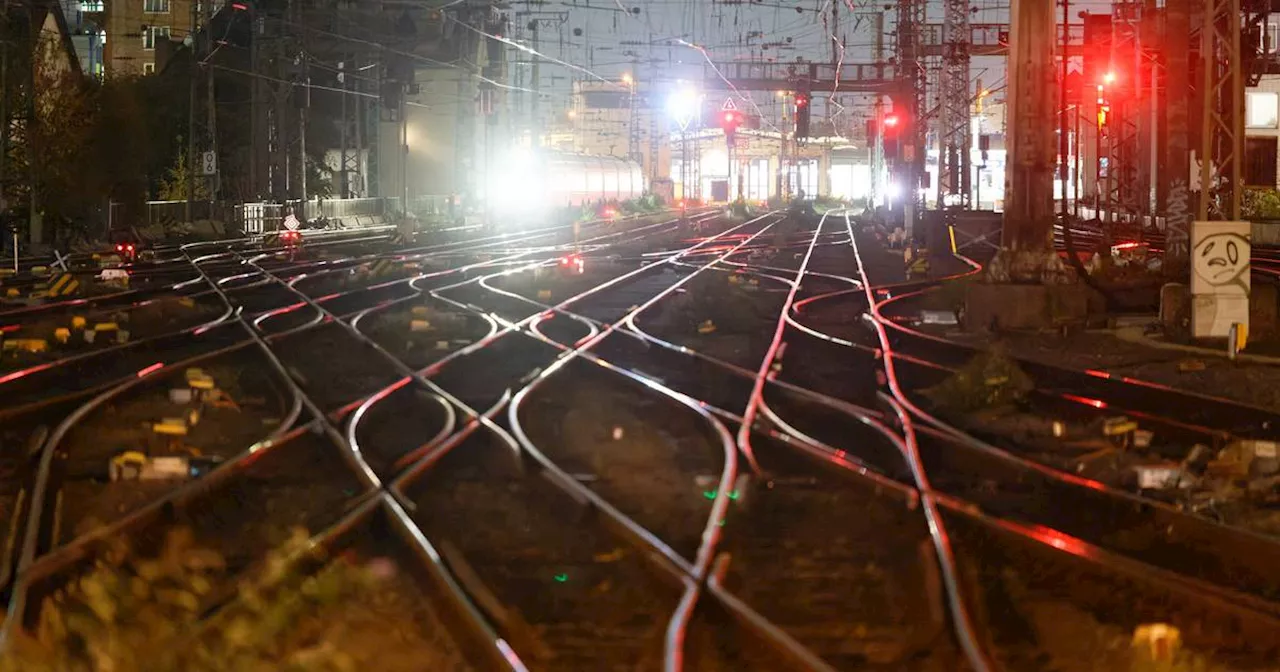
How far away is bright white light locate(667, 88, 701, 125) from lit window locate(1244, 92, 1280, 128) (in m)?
25.6

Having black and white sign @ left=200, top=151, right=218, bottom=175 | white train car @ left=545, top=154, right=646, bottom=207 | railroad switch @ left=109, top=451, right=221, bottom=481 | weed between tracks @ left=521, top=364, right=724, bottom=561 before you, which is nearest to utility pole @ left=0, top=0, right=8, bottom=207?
black and white sign @ left=200, top=151, right=218, bottom=175

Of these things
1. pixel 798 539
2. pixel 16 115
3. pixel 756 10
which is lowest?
pixel 798 539

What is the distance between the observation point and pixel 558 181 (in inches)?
3529

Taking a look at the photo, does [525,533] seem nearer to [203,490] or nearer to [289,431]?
[203,490]

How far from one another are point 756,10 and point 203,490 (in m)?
53.6

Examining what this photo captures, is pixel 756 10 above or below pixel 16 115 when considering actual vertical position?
above

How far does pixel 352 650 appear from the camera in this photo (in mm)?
5953

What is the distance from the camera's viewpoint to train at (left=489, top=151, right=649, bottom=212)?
264 ft

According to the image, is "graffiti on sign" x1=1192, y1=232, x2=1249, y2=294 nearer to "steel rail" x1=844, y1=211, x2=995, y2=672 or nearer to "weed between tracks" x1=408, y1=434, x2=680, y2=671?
"steel rail" x1=844, y1=211, x2=995, y2=672

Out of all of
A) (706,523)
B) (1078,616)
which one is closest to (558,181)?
(706,523)

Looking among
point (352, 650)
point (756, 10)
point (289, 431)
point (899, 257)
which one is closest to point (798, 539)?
point (352, 650)

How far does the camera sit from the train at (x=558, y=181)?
80.5m

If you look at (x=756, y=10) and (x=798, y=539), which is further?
(x=756, y=10)

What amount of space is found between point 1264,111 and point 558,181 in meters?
38.9
